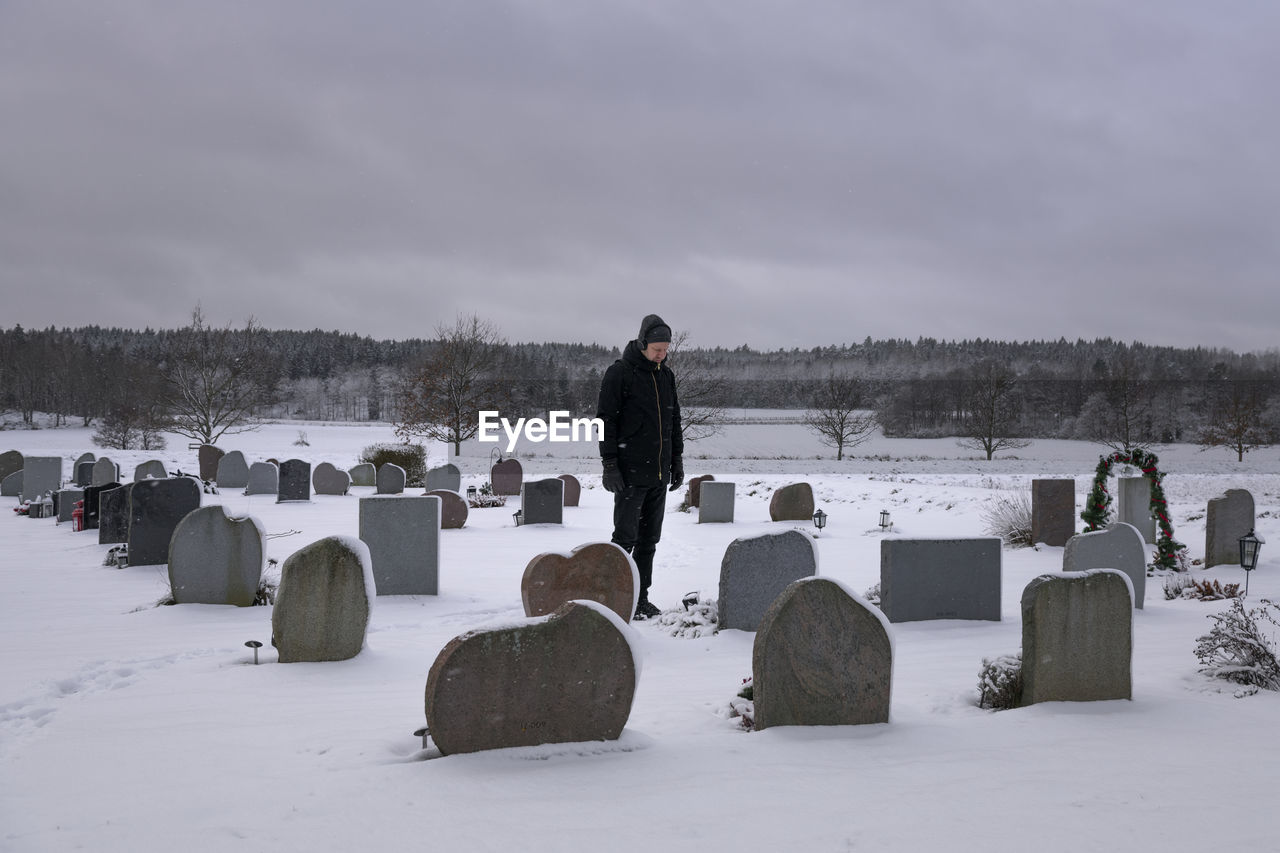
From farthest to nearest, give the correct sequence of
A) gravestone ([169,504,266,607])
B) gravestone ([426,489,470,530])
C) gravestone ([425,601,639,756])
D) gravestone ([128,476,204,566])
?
1. gravestone ([426,489,470,530])
2. gravestone ([128,476,204,566])
3. gravestone ([169,504,266,607])
4. gravestone ([425,601,639,756])

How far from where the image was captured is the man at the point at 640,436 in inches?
228

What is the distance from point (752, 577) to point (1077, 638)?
7.68ft

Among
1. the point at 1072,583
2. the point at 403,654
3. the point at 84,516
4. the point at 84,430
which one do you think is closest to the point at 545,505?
the point at 84,516

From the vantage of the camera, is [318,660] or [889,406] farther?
[889,406]

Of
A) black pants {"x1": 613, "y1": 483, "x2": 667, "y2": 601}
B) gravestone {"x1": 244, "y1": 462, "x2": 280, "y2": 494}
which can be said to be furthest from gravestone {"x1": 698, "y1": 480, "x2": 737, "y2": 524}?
gravestone {"x1": 244, "y1": 462, "x2": 280, "y2": 494}

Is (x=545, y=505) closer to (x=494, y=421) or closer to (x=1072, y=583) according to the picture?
(x=1072, y=583)

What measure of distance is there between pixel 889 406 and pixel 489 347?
2480 cm

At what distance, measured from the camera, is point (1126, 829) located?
2389mm

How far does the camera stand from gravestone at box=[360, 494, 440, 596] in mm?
6898

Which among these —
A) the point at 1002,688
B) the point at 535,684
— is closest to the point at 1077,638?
the point at 1002,688

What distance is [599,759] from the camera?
299 centimetres

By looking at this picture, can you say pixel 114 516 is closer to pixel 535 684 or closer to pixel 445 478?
pixel 445 478

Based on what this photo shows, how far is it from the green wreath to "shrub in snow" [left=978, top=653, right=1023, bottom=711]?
522cm

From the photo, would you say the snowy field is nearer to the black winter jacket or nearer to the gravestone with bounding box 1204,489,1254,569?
the black winter jacket
